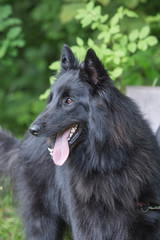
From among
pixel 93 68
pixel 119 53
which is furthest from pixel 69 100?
pixel 119 53

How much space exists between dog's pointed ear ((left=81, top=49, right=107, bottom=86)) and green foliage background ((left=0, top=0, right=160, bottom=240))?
1.46m

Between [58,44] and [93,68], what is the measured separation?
539 centimetres

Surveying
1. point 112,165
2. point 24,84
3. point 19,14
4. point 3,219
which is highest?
point 19,14

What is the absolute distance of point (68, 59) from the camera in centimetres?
326

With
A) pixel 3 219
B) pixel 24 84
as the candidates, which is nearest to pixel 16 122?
pixel 24 84

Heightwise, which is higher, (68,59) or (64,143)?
(68,59)

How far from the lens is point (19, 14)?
8.34 meters

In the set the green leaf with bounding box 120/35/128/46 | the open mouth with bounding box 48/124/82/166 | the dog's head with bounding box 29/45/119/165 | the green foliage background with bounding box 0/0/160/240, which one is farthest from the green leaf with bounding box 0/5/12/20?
the open mouth with bounding box 48/124/82/166

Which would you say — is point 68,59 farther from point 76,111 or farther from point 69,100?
point 76,111

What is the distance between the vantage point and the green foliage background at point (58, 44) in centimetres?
452

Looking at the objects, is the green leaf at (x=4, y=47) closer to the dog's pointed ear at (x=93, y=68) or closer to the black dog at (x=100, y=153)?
the black dog at (x=100, y=153)

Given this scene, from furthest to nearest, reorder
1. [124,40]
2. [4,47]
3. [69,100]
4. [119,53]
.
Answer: [4,47], [124,40], [119,53], [69,100]

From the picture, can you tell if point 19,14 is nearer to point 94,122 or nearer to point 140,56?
point 140,56

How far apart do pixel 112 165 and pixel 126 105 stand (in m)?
0.48
